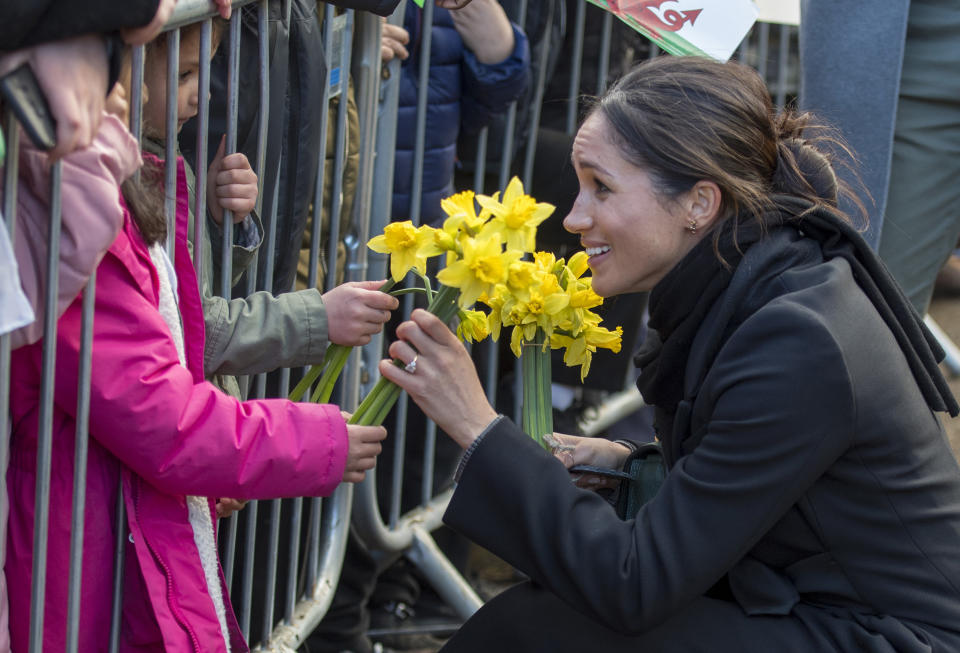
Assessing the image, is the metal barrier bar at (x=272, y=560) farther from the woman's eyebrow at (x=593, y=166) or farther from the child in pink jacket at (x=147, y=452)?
the woman's eyebrow at (x=593, y=166)

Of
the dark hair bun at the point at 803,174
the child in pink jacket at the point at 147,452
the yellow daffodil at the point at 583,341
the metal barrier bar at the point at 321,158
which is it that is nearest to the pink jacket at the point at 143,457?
the child in pink jacket at the point at 147,452

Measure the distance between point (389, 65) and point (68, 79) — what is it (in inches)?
65.8

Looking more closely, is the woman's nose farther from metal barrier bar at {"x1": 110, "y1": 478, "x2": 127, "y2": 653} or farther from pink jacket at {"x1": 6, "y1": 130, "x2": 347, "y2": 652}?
metal barrier bar at {"x1": 110, "y1": 478, "x2": 127, "y2": 653}

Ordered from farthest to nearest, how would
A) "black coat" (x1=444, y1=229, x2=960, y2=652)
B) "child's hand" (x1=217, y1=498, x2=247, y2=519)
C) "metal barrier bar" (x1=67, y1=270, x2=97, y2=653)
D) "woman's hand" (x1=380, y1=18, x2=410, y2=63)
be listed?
"woman's hand" (x1=380, y1=18, x2=410, y2=63)
"child's hand" (x1=217, y1=498, x2=247, y2=519)
"black coat" (x1=444, y1=229, x2=960, y2=652)
"metal barrier bar" (x1=67, y1=270, x2=97, y2=653)

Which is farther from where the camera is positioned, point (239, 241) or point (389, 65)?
point (389, 65)

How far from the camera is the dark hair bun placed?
222cm

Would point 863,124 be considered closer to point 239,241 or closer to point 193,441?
point 239,241

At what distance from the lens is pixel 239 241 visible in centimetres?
233

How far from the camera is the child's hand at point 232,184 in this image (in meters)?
2.21

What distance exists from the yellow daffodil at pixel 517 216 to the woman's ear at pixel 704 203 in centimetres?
40

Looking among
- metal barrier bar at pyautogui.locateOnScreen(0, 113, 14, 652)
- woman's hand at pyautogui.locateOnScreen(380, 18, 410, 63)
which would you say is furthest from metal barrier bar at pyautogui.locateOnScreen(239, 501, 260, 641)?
woman's hand at pyautogui.locateOnScreen(380, 18, 410, 63)

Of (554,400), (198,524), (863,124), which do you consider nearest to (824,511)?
(198,524)

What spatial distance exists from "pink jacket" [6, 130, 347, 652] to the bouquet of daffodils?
0.26 meters

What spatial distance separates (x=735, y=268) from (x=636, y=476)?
0.48 metres
